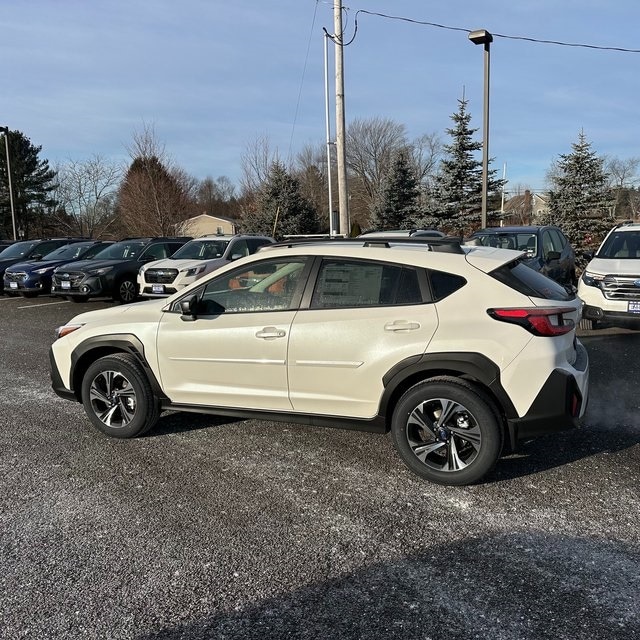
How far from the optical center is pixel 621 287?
8.05m

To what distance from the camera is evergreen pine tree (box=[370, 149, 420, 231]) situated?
109 feet

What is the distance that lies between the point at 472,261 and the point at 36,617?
3.25 meters

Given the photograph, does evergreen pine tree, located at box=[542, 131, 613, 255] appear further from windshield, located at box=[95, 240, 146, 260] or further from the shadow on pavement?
the shadow on pavement

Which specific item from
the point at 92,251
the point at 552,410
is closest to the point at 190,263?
the point at 92,251

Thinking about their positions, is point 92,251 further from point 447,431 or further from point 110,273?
point 447,431

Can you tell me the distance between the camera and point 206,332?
175 inches

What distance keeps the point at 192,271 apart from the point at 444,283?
9446 millimetres

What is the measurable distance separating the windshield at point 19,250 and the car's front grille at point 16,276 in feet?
8.87

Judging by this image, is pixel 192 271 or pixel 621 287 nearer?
pixel 621 287

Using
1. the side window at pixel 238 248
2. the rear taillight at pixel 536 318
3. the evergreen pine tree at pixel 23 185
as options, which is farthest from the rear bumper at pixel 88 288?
the evergreen pine tree at pixel 23 185

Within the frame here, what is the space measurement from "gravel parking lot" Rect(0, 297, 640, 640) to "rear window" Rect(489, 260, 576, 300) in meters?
1.29

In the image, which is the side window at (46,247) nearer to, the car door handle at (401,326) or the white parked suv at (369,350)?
the white parked suv at (369,350)

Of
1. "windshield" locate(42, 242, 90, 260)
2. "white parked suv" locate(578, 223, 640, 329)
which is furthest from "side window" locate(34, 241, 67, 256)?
"white parked suv" locate(578, 223, 640, 329)

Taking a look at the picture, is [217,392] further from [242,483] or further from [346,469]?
[346,469]
